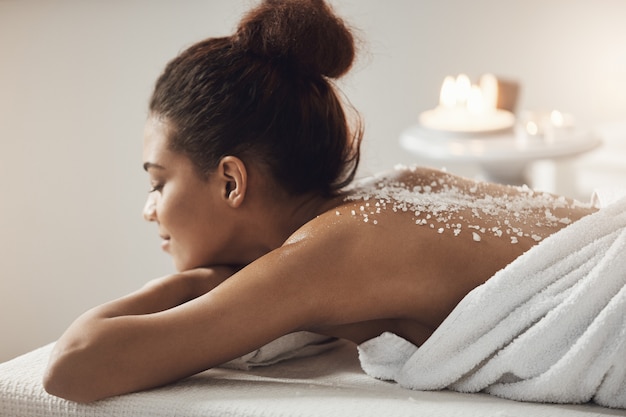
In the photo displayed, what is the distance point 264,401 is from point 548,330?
14.5 inches

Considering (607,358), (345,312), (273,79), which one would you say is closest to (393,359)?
(345,312)

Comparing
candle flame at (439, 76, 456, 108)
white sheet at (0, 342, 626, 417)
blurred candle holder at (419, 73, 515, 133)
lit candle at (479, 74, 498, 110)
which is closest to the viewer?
white sheet at (0, 342, 626, 417)

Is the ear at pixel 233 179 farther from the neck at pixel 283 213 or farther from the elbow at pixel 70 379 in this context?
the elbow at pixel 70 379

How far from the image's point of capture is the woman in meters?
1.11

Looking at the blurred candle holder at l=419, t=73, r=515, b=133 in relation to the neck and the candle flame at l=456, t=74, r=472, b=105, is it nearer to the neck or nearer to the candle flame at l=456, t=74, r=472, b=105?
the candle flame at l=456, t=74, r=472, b=105

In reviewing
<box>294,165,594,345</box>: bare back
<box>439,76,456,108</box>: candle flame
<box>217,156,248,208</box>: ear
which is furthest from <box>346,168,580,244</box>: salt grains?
<box>439,76,456,108</box>: candle flame

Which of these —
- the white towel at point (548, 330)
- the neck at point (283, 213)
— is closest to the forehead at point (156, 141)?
the neck at point (283, 213)

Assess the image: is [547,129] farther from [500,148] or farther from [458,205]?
[458,205]

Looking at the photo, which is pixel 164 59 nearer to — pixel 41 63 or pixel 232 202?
pixel 41 63

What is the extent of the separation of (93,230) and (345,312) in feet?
6.30

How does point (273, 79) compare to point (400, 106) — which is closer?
point (273, 79)

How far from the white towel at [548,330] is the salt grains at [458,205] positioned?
0.09 metres

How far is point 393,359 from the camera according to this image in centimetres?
121

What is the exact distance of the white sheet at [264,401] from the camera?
3.44 feet
